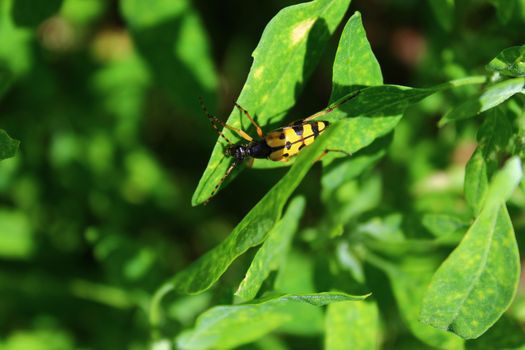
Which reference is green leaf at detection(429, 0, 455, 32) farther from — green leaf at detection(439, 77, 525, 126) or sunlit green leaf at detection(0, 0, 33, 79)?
sunlit green leaf at detection(0, 0, 33, 79)

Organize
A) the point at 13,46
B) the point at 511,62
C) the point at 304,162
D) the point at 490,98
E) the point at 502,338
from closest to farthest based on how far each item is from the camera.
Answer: the point at 304,162 < the point at 490,98 < the point at 511,62 < the point at 502,338 < the point at 13,46

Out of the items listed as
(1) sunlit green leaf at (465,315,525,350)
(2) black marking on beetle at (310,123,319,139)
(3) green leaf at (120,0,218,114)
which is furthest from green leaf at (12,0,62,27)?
(1) sunlit green leaf at (465,315,525,350)

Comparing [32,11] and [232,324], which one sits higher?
[32,11]

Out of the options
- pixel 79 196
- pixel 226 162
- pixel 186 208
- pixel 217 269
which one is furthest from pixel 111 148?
pixel 217 269

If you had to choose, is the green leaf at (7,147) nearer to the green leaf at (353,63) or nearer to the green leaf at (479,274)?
the green leaf at (353,63)

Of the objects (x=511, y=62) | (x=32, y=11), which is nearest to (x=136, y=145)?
(x=32, y=11)

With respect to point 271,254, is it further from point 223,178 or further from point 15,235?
point 15,235

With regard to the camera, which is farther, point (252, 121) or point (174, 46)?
point (174, 46)
